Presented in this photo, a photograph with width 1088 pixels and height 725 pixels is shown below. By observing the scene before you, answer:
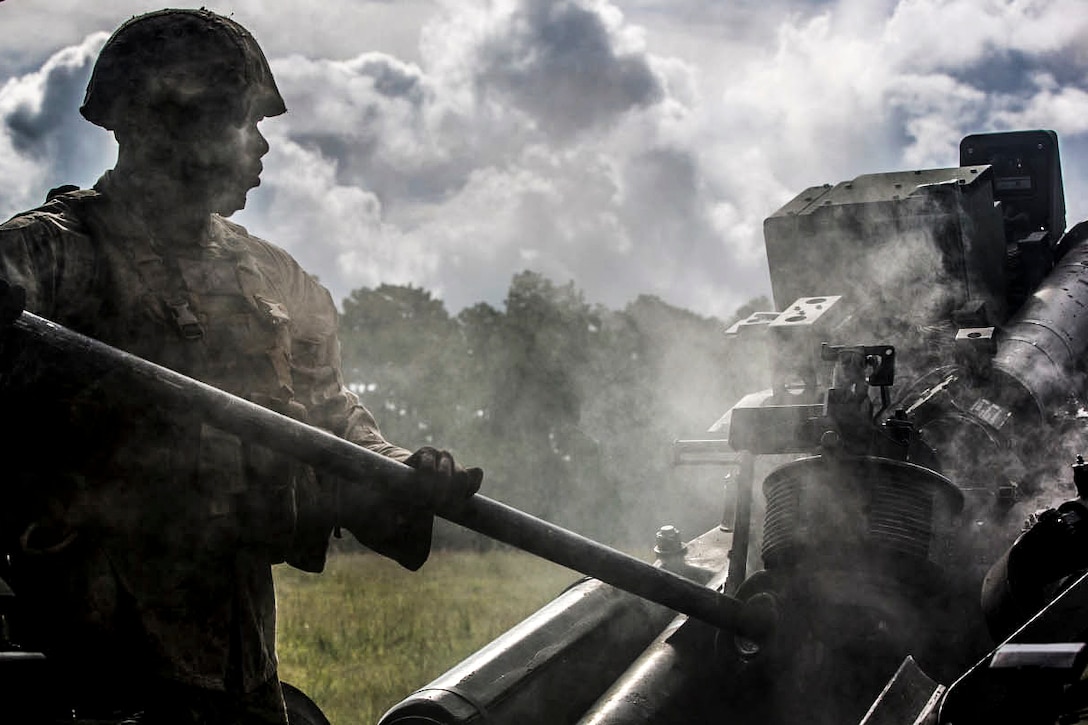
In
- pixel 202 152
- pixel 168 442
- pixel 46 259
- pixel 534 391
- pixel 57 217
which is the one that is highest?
pixel 534 391

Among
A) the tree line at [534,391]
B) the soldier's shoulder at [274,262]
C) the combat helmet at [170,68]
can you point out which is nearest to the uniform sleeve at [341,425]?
the soldier's shoulder at [274,262]

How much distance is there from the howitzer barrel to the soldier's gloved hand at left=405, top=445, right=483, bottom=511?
0.11ft

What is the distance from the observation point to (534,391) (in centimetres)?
2398

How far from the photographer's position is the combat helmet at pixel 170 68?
12.8 feet

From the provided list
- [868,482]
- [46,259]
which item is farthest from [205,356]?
[868,482]

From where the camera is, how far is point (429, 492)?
3.99 m

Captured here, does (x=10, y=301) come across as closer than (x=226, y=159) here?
Yes

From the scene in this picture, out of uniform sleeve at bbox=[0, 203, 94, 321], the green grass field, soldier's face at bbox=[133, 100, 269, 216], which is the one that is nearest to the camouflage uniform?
uniform sleeve at bbox=[0, 203, 94, 321]

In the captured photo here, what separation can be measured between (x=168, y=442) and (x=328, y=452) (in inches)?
18.2

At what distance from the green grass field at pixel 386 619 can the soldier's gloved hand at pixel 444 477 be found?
5.29 metres

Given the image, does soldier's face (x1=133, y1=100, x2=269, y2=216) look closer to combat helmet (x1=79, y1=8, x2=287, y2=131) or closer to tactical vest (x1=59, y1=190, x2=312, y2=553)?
combat helmet (x1=79, y1=8, x2=287, y2=131)

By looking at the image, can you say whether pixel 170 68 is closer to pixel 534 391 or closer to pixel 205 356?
pixel 205 356

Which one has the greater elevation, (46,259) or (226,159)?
(226,159)

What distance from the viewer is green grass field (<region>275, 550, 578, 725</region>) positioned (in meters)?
10.1
